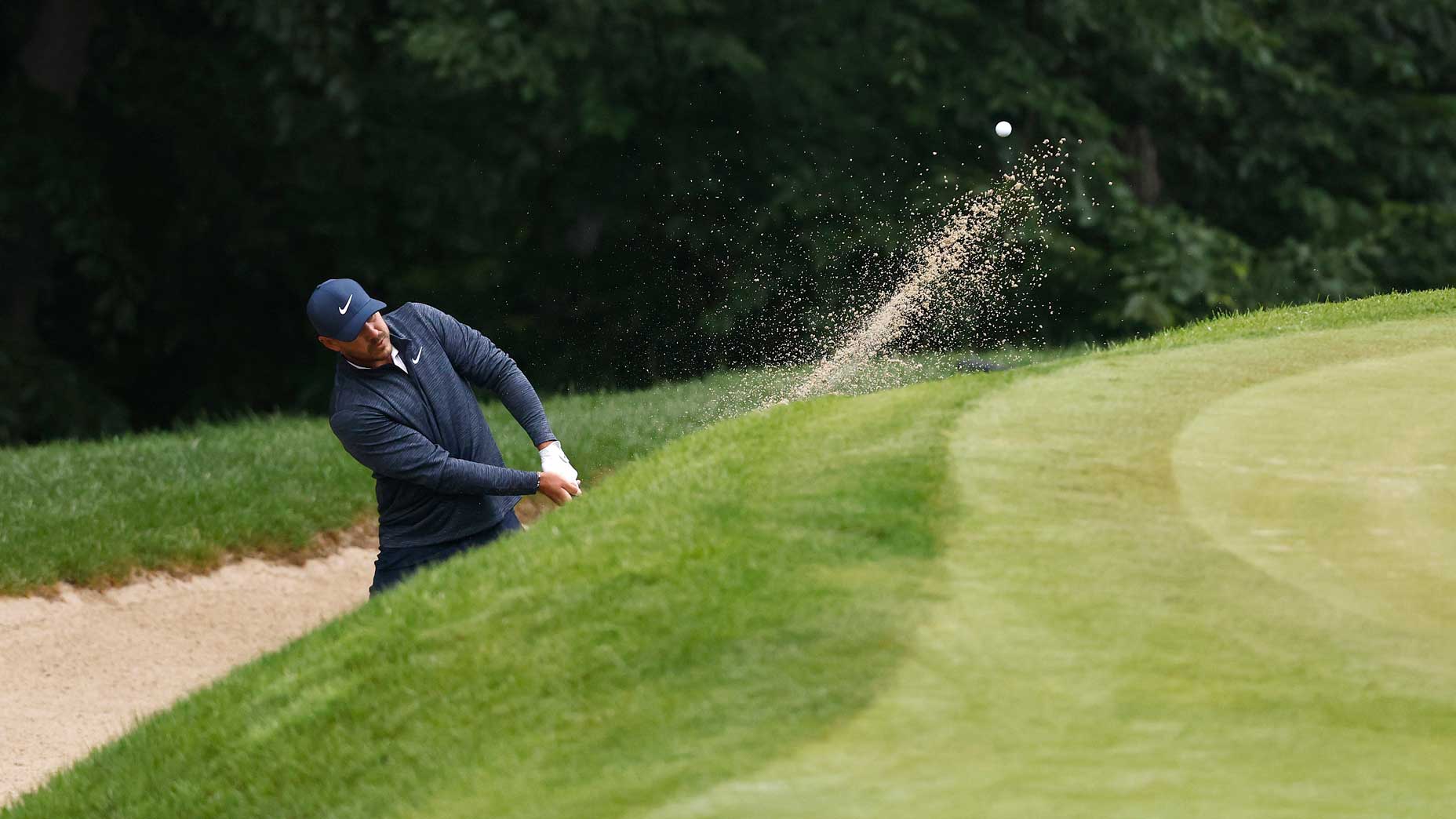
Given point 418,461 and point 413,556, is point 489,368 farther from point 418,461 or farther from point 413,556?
point 413,556

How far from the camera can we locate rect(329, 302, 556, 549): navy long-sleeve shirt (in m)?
6.18

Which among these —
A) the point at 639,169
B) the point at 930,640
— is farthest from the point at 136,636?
the point at 639,169

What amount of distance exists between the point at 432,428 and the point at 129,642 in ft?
11.2

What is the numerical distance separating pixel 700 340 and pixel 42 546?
412 inches

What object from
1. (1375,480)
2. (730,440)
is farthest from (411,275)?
(1375,480)

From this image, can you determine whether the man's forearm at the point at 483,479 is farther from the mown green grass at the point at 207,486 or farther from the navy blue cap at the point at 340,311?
the mown green grass at the point at 207,486

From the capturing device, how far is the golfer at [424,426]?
616cm

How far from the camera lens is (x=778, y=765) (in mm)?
Result: 4027

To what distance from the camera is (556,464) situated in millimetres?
6273

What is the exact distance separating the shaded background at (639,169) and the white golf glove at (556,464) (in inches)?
437

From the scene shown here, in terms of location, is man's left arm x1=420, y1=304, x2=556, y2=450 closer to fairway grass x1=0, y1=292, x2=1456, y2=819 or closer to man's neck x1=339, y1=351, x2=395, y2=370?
man's neck x1=339, y1=351, x2=395, y2=370

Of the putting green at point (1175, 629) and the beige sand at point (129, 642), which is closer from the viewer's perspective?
the putting green at point (1175, 629)

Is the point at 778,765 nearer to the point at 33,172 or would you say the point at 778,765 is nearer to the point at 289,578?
the point at 289,578

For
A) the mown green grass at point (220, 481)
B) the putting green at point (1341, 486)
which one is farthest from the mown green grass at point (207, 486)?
the putting green at point (1341, 486)
